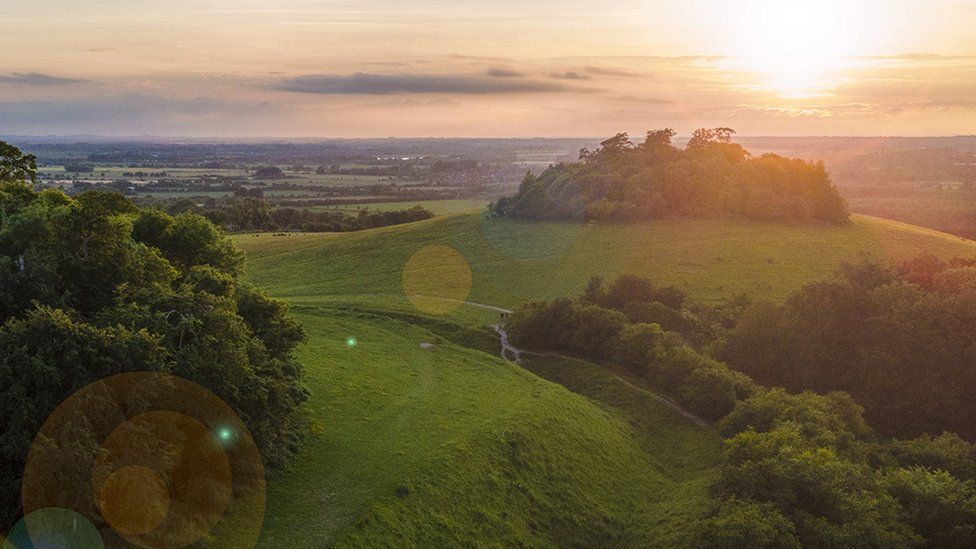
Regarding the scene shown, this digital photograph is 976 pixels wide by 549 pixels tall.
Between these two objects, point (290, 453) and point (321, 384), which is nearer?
point (290, 453)

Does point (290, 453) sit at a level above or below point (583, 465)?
above

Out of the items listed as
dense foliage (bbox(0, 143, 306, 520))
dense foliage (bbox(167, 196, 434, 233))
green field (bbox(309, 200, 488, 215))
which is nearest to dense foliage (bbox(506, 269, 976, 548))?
dense foliage (bbox(0, 143, 306, 520))

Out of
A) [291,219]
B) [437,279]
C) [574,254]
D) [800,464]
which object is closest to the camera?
[800,464]

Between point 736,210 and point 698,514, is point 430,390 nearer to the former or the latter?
point 698,514

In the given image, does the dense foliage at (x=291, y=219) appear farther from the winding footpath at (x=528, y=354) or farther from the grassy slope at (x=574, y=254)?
the winding footpath at (x=528, y=354)

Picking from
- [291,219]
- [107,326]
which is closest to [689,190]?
[291,219]

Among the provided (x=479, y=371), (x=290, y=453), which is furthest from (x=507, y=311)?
(x=290, y=453)

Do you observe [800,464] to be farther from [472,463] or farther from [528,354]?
[528,354]
